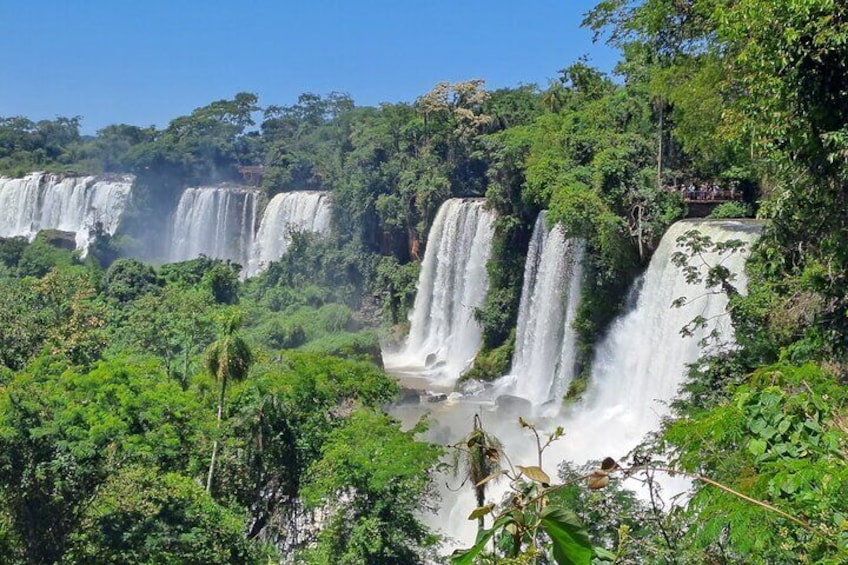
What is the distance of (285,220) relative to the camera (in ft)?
144

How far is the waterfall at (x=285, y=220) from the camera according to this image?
137 ft

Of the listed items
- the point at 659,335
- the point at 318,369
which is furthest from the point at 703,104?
the point at 318,369

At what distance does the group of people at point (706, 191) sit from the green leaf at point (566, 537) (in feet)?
63.1

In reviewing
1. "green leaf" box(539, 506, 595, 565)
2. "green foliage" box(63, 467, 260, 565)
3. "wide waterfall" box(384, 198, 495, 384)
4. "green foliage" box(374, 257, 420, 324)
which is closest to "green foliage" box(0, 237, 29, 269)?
"green foliage" box(374, 257, 420, 324)

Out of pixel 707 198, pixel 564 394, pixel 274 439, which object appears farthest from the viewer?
pixel 564 394

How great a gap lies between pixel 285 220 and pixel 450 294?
16.8 meters

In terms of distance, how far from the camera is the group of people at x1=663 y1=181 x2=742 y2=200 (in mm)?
19406

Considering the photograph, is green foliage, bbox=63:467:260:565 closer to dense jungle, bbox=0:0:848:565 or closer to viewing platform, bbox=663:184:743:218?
dense jungle, bbox=0:0:848:565

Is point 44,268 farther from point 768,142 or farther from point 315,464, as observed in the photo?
point 768,142

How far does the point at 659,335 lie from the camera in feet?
54.6

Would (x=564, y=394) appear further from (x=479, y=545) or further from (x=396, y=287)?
(x=479, y=545)

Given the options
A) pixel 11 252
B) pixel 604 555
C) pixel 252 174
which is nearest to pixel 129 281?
pixel 11 252

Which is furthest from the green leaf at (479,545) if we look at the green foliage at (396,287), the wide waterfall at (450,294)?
the green foliage at (396,287)

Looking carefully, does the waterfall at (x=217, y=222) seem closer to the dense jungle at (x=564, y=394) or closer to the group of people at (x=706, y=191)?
the dense jungle at (x=564, y=394)
